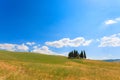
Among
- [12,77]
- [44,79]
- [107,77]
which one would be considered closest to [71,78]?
[44,79]

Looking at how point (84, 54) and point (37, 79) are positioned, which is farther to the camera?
point (84, 54)

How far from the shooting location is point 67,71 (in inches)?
1604

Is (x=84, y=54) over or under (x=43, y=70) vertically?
over

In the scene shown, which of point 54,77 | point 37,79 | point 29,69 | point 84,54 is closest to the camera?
point 37,79

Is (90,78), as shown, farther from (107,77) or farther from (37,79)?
(37,79)

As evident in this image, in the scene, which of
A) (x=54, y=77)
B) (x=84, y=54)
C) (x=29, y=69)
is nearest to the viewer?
(x=54, y=77)

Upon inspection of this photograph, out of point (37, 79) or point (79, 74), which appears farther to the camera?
point (79, 74)

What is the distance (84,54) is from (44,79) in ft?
317

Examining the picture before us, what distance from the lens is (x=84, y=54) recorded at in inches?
5007

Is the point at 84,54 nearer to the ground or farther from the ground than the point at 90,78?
farther from the ground

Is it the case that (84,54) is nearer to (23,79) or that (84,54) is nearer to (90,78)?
(90,78)

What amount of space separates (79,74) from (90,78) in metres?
3.21

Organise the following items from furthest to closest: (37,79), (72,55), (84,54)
→ (84,54) < (72,55) < (37,79)

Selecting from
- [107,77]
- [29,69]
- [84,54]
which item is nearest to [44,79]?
[29,69]
